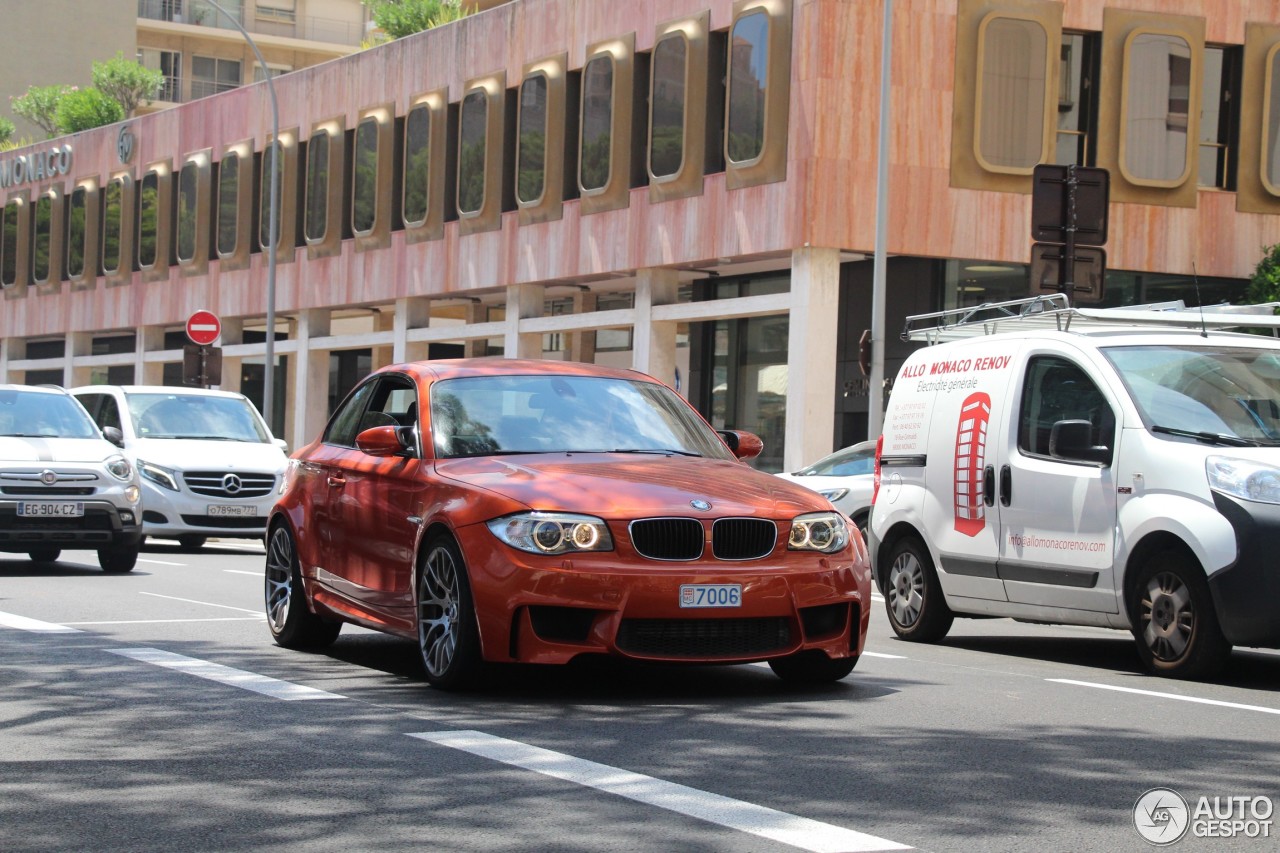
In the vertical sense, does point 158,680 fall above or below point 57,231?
below

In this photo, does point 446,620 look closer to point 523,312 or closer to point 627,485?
point 627,485

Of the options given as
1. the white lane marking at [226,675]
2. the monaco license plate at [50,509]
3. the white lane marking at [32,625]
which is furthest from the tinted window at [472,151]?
the white lane marking at [226,675]

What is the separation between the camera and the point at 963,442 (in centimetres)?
1217

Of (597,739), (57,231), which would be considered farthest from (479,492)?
(57,231)

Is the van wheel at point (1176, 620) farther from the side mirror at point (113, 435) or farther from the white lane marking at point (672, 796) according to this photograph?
the side mirror at point (113, 435)

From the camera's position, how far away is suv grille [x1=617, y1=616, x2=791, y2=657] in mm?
8477

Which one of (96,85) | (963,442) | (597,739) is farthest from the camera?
(96,85)

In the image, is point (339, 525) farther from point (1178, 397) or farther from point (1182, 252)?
point (1182, 252)

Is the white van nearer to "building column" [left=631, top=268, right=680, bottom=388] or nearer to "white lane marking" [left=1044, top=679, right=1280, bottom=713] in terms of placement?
"white lane marking" [left=1044, top=679, right=1280, bottom=713]

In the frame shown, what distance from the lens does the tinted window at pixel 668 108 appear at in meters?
34.8

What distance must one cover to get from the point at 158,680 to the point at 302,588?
1.64m

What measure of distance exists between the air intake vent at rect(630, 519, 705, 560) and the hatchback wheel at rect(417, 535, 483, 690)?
79cm

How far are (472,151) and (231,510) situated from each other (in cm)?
2073

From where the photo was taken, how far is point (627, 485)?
28.6 ft
